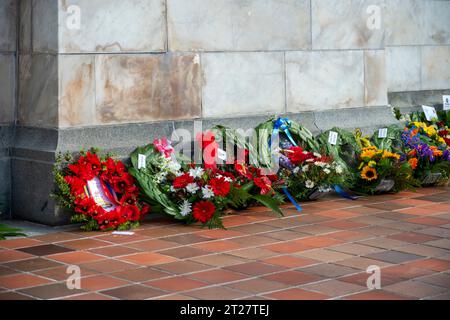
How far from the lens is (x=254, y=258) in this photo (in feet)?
20.0

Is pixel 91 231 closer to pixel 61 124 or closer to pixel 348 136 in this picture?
pixel 61 124

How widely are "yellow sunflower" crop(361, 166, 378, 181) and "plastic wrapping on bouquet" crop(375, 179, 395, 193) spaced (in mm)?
98

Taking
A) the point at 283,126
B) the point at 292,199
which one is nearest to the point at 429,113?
the point at 283,126

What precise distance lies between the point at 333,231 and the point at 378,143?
2.32m

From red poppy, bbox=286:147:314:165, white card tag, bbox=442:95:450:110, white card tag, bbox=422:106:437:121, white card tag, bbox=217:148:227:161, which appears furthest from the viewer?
white card tag, bbox=442:95:450:110

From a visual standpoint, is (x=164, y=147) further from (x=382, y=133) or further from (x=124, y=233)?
(x=382, y=133)

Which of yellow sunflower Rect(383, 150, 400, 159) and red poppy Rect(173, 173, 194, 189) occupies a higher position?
yellow sunflower Rect(383, 150, 400, 159)

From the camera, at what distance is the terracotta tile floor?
5.26m

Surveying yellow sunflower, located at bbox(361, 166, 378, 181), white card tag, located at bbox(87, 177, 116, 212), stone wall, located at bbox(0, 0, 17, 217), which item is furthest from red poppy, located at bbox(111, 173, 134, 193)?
yellow sunflower, located at bbox(361, 166, 378, 181)

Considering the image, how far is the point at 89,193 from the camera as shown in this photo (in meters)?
7.12

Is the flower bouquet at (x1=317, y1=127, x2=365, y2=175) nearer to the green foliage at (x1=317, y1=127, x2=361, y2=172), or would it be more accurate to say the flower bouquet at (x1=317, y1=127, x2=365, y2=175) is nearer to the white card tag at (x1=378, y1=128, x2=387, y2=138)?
the green foliage at (x1=317, y1=127, x2=361, y2=172)

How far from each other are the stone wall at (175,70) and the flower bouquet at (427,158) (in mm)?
492

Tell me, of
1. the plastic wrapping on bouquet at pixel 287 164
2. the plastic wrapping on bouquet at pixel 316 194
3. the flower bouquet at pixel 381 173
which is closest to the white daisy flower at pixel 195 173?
the plastic wrapping on bouquet at pixel 287 164
